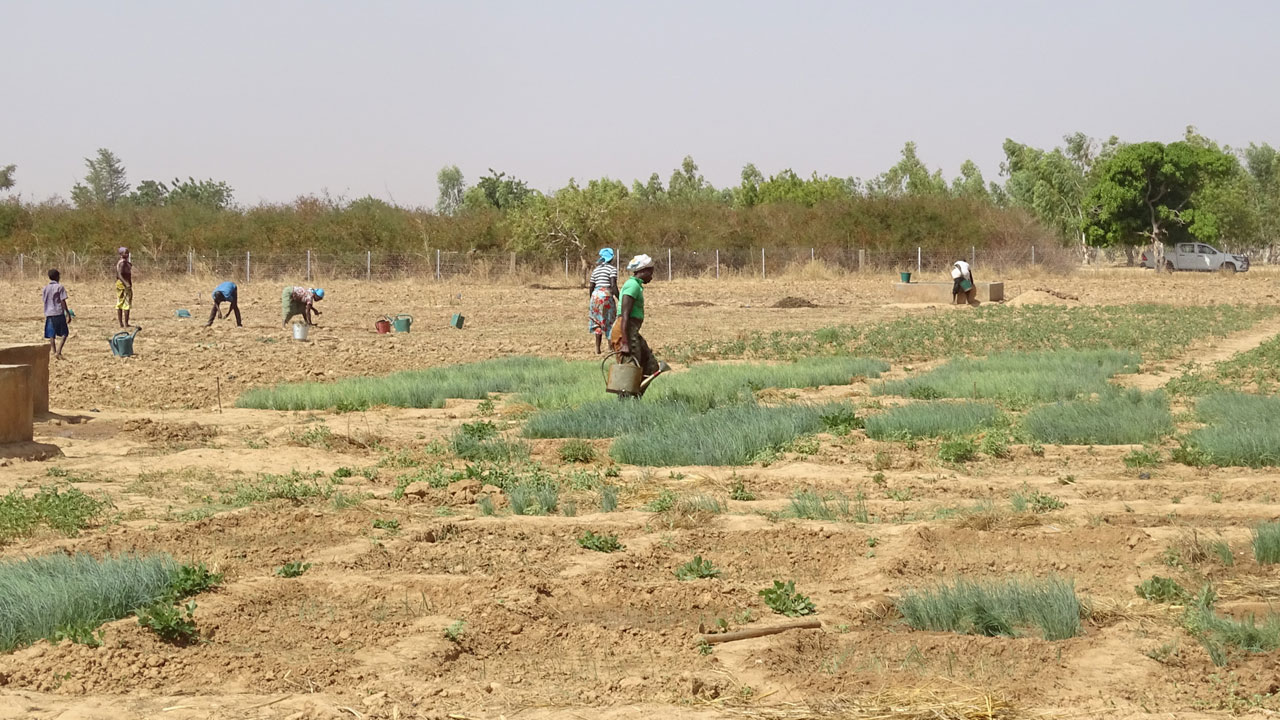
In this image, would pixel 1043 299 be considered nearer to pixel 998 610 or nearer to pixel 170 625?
pixel 998 610

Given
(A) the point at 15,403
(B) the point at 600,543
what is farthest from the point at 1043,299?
(B) the point at 600,543

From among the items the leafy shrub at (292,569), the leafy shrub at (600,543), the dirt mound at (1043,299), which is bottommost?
the leafy shrub at (292,569)

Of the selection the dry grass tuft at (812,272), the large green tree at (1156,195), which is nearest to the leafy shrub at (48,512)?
the dry grass tuft at (812,272)

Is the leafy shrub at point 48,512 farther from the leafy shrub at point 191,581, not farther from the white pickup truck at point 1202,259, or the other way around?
the white pickup truck at point 1202,259

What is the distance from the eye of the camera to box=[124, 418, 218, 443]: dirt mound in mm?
12828

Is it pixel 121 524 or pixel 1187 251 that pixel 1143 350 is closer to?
pixel 121 524

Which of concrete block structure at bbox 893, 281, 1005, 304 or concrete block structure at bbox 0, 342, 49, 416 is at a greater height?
concrete block structure at bbox 893, 281, 1005, 304

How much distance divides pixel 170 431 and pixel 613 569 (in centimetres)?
714

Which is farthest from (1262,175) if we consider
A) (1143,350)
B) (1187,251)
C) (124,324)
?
(124,324)

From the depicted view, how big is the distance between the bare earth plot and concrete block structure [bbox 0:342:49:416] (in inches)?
16.8

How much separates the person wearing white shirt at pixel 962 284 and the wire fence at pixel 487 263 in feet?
61.1

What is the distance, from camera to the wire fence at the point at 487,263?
170ft

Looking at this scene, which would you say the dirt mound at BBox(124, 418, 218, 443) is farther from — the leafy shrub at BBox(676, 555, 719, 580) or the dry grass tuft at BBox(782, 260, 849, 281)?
the dry grass tuft at BBox(782, 260, 849, 281)

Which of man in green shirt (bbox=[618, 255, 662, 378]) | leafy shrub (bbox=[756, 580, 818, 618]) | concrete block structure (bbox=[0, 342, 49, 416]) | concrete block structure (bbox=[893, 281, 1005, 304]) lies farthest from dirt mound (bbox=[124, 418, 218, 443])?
concrete block structure (bbox=[893, 281, 1005, 304])
